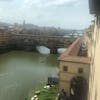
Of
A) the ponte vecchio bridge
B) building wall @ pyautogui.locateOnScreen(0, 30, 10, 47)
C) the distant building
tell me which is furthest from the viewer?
the ponte vecchio bridge

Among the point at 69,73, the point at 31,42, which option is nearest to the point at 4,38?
the point at 31,42

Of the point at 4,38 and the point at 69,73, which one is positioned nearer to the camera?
the point at 69,73

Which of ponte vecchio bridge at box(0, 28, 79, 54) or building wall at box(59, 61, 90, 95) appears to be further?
ponte vecchio bridge at box(0, 28, 79, 54)

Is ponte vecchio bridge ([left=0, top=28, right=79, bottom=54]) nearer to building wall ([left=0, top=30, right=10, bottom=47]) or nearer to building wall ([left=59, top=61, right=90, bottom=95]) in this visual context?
building wall ([left=0, top=30, right=10, bottom=47])

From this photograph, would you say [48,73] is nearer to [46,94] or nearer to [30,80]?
[30,80]

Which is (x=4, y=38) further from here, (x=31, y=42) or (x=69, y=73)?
(x=69, y=73)

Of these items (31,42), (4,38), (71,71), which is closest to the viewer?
(71,71)

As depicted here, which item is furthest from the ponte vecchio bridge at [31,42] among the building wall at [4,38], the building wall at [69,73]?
the building wall at [69,73]

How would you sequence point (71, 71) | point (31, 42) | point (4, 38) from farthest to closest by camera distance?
point (31, 42) < point (4, 38) < point (71, 71)

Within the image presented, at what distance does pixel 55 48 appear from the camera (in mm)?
36375

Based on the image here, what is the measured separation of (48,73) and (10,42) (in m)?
19.7

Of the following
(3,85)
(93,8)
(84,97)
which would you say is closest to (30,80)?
(3,85)

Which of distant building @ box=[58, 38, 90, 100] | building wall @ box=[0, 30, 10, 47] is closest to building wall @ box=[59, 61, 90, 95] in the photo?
distant building @ box=[58, 38, 90, 100]

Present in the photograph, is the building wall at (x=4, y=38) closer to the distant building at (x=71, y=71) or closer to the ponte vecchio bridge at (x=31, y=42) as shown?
the ponte vecchio bridge at (x=31, y=42)
